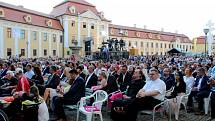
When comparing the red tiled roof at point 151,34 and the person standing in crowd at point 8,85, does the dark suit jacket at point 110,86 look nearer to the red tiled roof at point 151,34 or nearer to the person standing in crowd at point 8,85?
the person standing in crowd at point 8,85

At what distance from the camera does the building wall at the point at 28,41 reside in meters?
41.7

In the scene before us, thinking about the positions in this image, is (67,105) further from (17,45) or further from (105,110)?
(17,45)

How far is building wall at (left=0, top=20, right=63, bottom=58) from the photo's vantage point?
137 feet

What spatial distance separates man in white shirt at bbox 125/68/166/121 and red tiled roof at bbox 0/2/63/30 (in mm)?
37275

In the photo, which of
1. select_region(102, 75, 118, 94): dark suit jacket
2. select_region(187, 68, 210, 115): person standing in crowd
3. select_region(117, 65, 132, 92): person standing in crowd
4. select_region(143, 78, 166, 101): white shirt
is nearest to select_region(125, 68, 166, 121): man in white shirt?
select_region(143, 78, 166, 101): white shirt

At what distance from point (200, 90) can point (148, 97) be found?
275cm

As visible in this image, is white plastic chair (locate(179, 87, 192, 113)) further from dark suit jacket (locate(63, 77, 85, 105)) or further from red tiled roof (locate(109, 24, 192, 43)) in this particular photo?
red tiled roof (locate(109, 24, 192, 43))

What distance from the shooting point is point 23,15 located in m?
45.2

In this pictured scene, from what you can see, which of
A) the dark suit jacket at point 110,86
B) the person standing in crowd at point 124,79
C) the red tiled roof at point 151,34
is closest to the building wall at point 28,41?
the red tiled roof at point 151,34

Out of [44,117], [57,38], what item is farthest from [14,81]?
[57,38]

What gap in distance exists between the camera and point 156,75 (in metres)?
7.17

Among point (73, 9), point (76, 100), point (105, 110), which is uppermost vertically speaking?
point (73, 9)

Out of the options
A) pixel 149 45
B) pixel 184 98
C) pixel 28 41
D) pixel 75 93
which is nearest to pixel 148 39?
pixel 149 45

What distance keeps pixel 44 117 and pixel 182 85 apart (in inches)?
156
